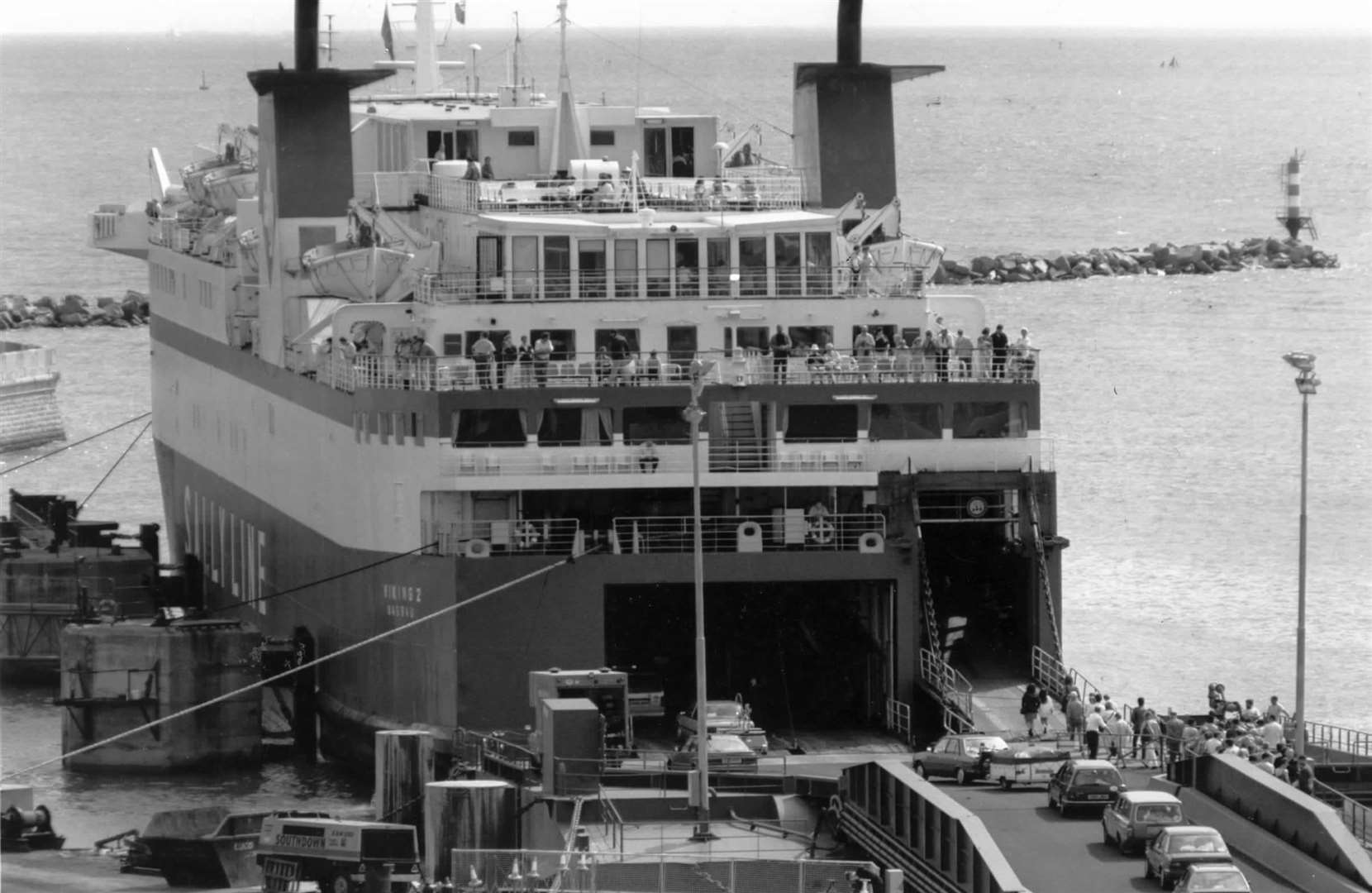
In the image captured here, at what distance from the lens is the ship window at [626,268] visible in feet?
177

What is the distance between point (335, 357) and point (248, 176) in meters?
18.5

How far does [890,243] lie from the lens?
58.9 metres

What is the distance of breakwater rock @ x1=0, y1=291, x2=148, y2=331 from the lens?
134000mm

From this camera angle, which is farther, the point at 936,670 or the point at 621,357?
the point at 621,357

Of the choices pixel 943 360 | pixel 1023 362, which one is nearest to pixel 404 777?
pixel 943 360

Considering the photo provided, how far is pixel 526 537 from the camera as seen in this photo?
5088 centimetres

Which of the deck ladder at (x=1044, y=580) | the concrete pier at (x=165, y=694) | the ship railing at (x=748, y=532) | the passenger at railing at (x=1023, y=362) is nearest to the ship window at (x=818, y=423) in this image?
the ship railing at (x=748, y=532)

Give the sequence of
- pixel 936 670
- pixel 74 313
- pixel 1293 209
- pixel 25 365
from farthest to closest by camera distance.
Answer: pixel 1293 209 < pixel 74 313 < pixel 25 365 < pixel 936 670

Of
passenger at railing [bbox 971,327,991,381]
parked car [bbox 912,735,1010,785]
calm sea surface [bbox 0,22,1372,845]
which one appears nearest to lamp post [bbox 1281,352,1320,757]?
parked car [bbox 912,735,1010,785]

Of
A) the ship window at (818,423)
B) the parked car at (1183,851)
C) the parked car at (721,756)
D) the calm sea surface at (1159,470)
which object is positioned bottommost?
the calm sea surface at (1159,470)

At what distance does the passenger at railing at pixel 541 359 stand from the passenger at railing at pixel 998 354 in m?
6.60

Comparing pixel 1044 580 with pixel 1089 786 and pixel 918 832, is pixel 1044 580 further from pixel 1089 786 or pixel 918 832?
pixel 918 832

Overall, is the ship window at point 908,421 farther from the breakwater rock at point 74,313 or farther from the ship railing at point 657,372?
the breakwater rock at point 74,313

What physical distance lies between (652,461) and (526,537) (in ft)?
7.02
